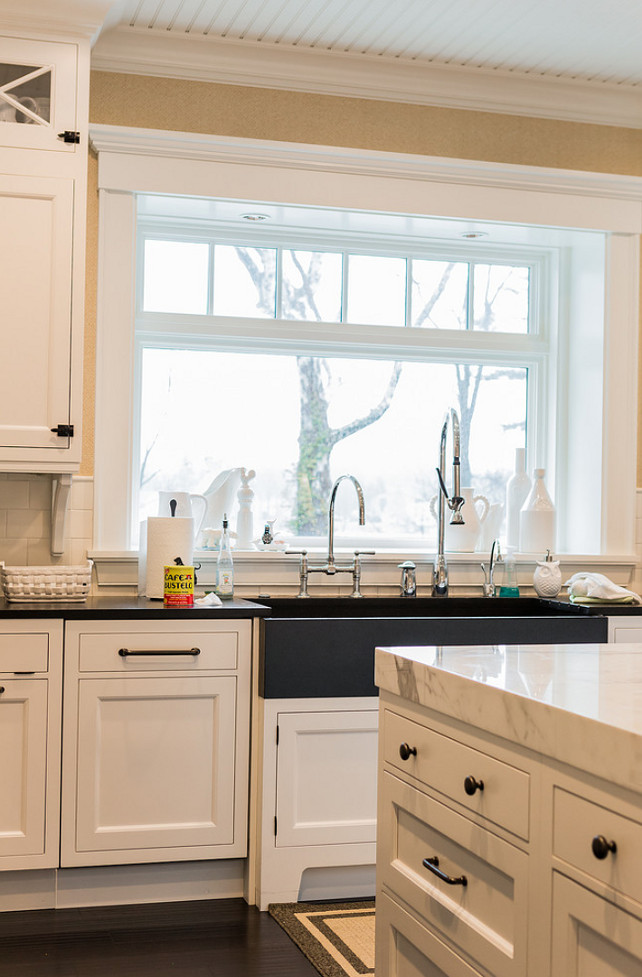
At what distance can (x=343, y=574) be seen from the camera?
12.7ft

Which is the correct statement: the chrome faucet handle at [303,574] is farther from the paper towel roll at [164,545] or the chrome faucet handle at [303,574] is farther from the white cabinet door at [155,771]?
the white cabinet door at [155,771]

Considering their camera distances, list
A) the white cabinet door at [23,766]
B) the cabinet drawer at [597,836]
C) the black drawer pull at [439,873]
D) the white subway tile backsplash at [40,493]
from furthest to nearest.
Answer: the white subway tile backsplash at [40,493]
the white cabinet door at [23,766]
the black drawer pull at [439,873]
the cabinet drawer at [597,836]

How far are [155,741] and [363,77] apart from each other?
2.50 metres

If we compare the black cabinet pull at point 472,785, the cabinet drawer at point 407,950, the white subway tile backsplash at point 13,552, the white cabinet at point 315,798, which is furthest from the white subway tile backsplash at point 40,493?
the black cabinet pull at point 472,785

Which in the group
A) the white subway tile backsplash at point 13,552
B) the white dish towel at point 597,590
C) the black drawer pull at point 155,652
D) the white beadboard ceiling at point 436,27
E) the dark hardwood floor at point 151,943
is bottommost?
the dark hardwood floor at point 151,943

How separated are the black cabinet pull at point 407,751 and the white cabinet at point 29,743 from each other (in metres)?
1.53

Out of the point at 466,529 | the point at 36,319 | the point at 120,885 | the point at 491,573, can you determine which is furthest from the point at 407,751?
the point at 466,529

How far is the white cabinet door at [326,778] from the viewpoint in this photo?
10.0 ft

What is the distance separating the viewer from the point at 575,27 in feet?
11.6

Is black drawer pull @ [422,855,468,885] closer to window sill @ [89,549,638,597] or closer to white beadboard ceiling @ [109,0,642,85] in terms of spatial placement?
window sill @ [89,549,638,597]

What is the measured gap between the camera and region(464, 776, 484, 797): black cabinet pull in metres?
1.48

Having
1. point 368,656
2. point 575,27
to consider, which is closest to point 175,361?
point 368,656

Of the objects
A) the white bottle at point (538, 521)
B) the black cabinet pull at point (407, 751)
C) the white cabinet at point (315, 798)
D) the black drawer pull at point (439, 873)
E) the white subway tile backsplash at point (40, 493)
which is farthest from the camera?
the white bottle at point (538, 521)

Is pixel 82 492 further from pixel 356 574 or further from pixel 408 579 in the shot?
pixel 408 579
